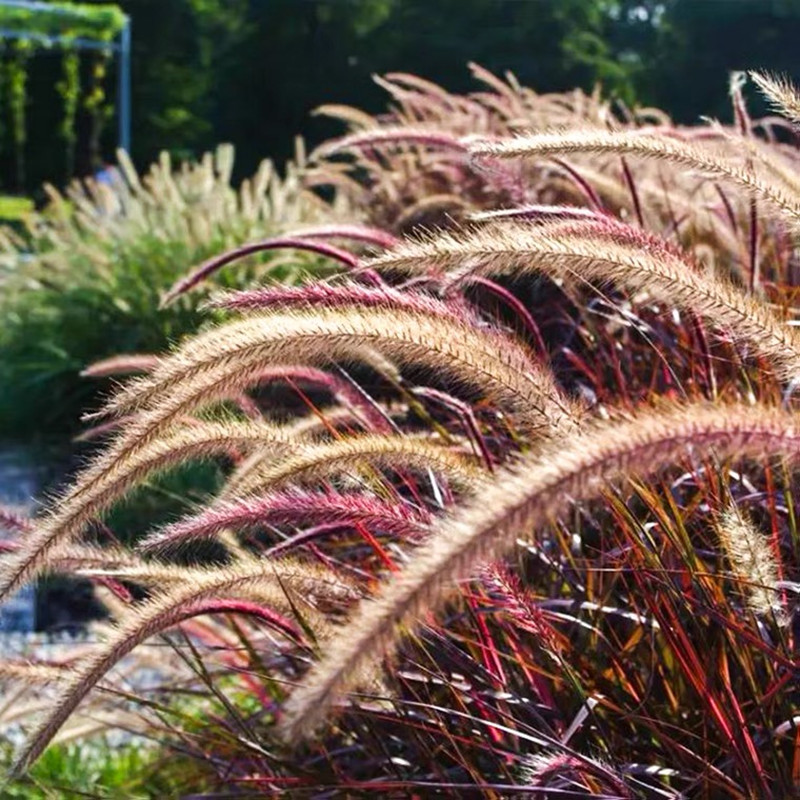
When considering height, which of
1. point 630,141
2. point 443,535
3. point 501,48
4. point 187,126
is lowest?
point 187,126

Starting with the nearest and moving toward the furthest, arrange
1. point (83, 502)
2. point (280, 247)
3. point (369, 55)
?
point (83, 502) → point (280, 247) → point (369, 55)

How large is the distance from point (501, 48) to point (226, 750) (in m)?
20.8

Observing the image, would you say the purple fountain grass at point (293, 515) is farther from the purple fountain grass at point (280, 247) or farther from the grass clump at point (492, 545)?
the purple fountain grass at point (280, 247)

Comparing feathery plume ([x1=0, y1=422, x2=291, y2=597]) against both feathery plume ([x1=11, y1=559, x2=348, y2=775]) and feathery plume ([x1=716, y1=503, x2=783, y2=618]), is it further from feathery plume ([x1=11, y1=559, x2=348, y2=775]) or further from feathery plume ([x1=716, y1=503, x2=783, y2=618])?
feathery plume ([x1=716, y1=503, x2=783, y2=618])

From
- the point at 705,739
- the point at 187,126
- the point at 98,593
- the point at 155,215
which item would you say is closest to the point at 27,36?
the point at 187,126

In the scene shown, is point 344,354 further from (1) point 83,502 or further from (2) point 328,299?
(1) point 83,502

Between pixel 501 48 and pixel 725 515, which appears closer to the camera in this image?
pixel 725 515

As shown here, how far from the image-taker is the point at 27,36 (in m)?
18.3

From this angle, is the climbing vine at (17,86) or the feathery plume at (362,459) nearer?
the feathery plume at (362,459)

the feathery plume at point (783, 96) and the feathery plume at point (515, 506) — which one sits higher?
the feathery plume at point (783, 96)

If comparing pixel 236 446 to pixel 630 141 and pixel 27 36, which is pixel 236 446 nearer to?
pixel 630 141

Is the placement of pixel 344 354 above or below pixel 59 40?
above

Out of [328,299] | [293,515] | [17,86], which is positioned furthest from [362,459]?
[17,86]

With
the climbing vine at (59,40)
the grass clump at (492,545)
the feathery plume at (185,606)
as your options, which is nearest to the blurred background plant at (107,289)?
the grass clump at (492,545)
